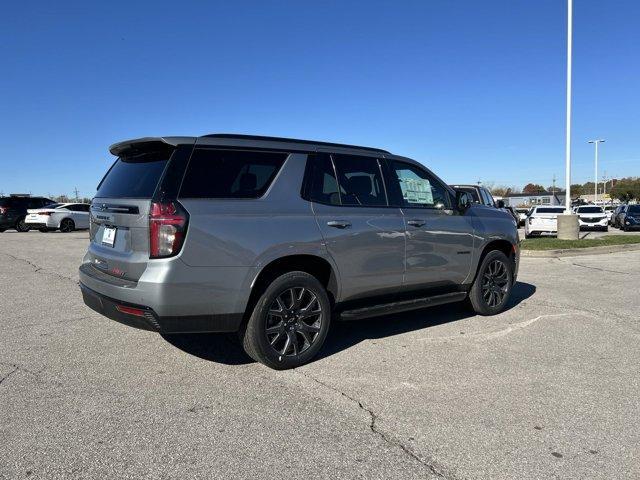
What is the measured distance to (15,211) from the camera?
957 inches

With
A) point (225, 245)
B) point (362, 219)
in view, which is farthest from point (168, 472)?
point (362, 219)

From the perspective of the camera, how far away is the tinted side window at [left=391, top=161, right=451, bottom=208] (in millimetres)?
5551

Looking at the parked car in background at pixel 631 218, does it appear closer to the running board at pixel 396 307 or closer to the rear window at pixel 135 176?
the running board at pixel 396 307

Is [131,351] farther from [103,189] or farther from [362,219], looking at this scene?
[362,219]

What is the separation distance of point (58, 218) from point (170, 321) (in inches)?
909

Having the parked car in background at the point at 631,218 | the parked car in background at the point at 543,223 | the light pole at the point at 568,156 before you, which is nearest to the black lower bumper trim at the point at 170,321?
the light pole at the point at 568,156

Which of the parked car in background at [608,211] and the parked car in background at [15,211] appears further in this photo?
the parked car in background at [608,211]

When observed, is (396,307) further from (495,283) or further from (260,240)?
(495,283)

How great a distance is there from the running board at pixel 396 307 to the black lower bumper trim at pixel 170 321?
1.18 m

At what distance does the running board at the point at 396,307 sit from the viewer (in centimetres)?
489

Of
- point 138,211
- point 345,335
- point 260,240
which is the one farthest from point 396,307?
point 138,211

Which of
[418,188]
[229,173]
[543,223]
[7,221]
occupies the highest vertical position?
[229,173]

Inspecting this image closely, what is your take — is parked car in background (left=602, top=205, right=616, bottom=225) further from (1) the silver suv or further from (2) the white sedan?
(1) the silver suv

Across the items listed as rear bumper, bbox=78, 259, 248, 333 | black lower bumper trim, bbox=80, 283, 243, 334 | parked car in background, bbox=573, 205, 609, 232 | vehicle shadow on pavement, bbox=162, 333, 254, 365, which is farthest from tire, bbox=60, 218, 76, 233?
parked car in background, bbox=573, 205, 609, 232
